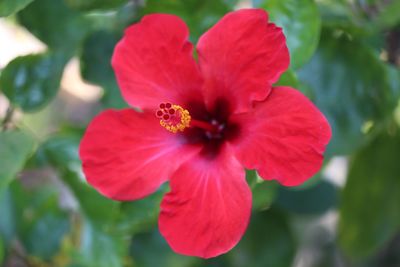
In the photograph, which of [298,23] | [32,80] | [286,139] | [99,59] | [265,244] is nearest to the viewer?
[286,139]

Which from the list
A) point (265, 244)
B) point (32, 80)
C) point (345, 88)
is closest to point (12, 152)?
point (32, 80)

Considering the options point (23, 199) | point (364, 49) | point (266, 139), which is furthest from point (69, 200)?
point (266, 139)

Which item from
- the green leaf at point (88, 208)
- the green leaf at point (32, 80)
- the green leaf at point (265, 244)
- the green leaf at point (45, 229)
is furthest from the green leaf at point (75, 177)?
the green leaf at point (265, 244)

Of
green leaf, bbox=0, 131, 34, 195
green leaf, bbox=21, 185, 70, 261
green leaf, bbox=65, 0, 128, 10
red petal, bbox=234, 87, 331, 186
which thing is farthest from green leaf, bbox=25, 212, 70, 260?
red petal, bbox=234, 87, 331, 186

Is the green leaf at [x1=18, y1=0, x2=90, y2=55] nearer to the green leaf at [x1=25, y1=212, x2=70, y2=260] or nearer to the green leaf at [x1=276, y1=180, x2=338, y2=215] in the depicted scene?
the green leaf at [x1=25, y1=212, x2=70, y2=260]

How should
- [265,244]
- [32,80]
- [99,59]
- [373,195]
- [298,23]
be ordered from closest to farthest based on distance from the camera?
[298,23] < [32,80] < [99,59] < [373,195] < [265,244]

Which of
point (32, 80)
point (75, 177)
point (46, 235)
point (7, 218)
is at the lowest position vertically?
point (46, 235)

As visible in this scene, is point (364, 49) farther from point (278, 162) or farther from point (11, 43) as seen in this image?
point (11, 43)

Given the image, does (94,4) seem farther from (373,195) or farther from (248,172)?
(373,195)
